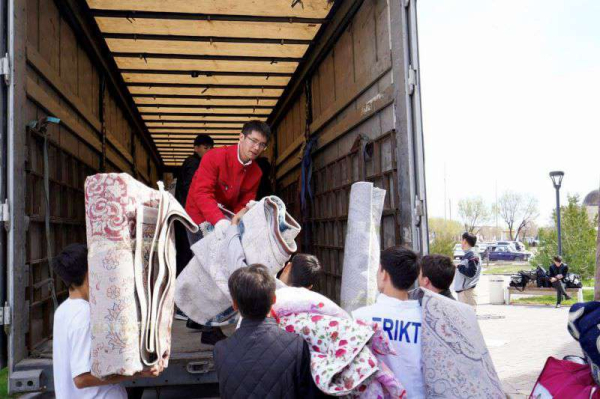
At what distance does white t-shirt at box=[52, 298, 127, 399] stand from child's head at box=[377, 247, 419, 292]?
1391 millimetres

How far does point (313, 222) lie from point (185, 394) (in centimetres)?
317

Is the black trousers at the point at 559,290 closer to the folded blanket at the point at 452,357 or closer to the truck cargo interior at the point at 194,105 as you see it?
the truck cargo interior at the point at 194,105

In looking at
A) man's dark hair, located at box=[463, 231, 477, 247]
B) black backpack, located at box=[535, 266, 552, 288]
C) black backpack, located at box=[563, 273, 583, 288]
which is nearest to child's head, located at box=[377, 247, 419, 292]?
man's dark hair, located at box=[463, 231, 477, 247]

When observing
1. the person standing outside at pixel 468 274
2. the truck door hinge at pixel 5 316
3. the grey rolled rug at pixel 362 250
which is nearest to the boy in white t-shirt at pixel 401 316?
the grey rolled rug at pixel 362 250

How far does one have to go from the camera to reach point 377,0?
16.7 feet

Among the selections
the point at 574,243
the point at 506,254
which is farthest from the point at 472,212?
the point at 574,243

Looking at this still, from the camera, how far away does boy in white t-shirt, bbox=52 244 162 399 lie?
8.02 feet

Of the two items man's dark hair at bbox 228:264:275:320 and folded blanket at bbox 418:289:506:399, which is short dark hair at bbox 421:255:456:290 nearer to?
folded blanket at bbox 418:289:506:399

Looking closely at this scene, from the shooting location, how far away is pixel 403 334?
2607 millimetres

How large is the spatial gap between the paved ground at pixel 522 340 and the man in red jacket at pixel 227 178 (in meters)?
3.04

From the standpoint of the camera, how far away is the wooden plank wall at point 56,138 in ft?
14.0

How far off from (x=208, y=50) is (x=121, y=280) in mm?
5666

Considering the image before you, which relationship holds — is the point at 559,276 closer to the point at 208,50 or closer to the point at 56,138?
the point at 208,50

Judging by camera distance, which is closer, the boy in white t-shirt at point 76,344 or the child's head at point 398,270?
the boy in white t-shirt at point 76,344
